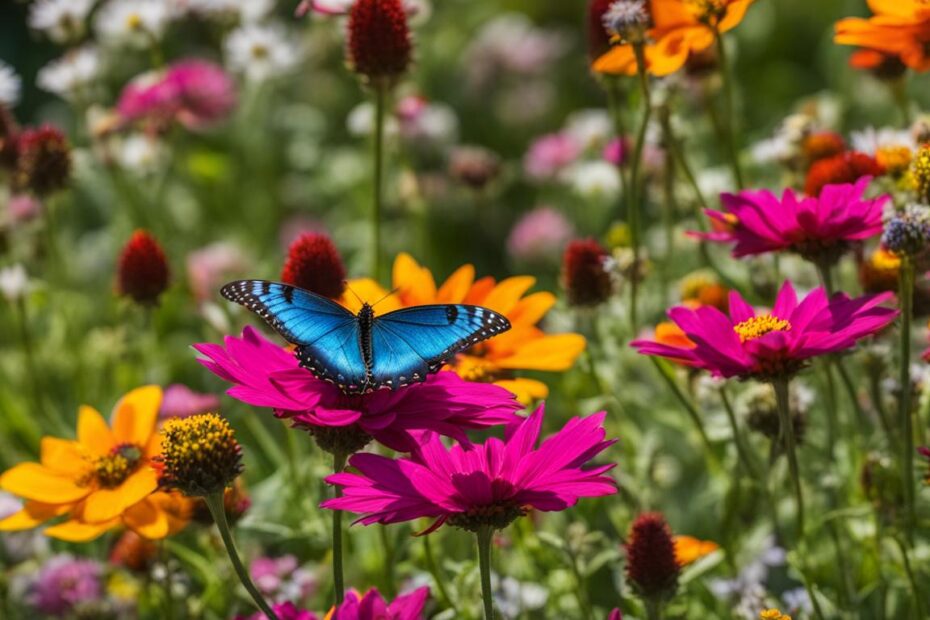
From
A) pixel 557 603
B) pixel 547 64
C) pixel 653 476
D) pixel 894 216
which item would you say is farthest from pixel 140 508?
pixel 547 64

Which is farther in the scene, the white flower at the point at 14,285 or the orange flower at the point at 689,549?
the white flower at the point at 14,285

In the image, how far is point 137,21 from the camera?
254cm

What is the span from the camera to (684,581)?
1.52 m

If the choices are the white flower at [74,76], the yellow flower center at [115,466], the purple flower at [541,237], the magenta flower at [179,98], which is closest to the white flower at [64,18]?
the white flower at [74,76]

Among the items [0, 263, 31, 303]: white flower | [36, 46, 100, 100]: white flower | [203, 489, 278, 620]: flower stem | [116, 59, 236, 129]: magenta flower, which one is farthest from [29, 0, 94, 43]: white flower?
[203, 489, 278, 620]: flower stem

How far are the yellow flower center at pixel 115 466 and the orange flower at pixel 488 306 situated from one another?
12.2 inches

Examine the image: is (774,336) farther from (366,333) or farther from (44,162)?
(44,162)

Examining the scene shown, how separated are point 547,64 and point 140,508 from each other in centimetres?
269

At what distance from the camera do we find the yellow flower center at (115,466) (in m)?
1.55

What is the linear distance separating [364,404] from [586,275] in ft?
2.22

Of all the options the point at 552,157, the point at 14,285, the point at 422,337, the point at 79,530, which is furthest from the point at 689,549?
the point at 552,157

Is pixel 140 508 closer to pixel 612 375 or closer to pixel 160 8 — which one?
pixel 612 375

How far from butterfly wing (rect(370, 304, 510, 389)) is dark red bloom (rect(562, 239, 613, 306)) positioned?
56 centimetres

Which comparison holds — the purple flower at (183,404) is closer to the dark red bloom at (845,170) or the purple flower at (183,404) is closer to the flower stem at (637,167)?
the flower stem at (637,167)
